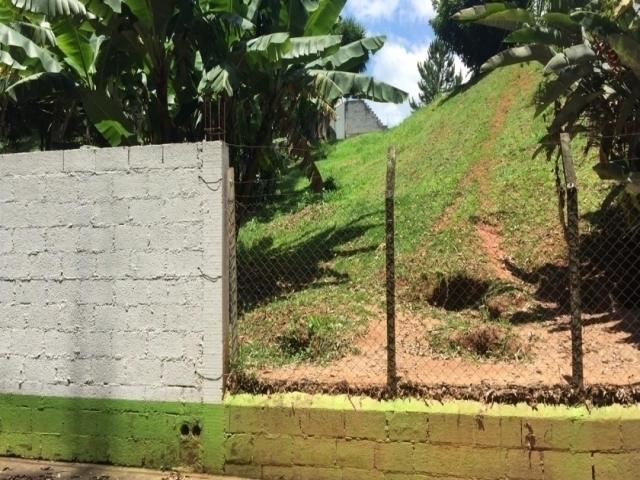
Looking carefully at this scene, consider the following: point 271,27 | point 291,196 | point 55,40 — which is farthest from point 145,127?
point 291,196

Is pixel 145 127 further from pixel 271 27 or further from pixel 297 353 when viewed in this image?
pixel 297 353

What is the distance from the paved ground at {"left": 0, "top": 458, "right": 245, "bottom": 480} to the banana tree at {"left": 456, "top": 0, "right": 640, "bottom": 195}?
469 cm

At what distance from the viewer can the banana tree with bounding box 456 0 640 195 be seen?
5879 millimetres

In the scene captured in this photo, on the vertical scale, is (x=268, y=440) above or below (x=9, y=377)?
below

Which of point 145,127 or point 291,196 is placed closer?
point 145,127

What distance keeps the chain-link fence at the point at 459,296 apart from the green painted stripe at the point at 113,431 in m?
0.55

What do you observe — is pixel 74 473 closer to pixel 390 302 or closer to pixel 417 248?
pixel 390 302

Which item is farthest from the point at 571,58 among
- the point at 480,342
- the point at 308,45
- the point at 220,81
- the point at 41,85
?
the point at 41,85

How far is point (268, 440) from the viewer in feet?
15.4

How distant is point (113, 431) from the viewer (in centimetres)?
503

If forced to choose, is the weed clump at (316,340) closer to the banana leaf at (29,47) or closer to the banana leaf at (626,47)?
the banana leaf at (626,47)

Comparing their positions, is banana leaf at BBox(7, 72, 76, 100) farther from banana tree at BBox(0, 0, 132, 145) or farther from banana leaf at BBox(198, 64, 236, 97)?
banana leaf at BBox(198, 64, 236, 97)

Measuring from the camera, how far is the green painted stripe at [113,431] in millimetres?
4816

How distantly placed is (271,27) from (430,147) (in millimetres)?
7846
